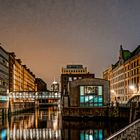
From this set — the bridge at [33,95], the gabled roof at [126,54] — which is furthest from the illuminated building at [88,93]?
the gabled roof at [126,54]

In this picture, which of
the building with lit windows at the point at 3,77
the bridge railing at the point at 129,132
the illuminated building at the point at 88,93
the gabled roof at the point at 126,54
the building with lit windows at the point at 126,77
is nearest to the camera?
the bridge railing at the point at 129,132

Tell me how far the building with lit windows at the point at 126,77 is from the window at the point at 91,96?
7552 millimetres

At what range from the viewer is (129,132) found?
32000mm

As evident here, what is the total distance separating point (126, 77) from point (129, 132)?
115054mm

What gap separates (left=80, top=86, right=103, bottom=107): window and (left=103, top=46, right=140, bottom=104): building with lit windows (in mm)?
7552

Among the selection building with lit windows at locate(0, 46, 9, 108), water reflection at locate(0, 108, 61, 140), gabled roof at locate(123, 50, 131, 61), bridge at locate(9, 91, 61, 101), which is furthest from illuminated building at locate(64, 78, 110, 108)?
gabled roof at locate(123, 50, 131, 61)

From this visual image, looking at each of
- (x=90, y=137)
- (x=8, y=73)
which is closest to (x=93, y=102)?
(x=8, y=73)

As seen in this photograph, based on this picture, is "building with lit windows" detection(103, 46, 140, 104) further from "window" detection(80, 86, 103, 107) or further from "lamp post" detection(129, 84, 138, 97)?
"window" detection(80, 86, 103, 107)

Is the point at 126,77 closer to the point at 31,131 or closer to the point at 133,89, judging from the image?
the point at 133,89

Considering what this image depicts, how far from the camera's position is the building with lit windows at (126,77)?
126750mm

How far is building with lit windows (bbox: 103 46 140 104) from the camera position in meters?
127

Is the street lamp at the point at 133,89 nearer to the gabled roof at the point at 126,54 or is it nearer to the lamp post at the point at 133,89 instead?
the lamp post at the point at 133,89

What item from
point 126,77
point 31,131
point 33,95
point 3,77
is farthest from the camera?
point 126,77

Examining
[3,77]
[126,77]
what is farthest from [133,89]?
[3,77]
